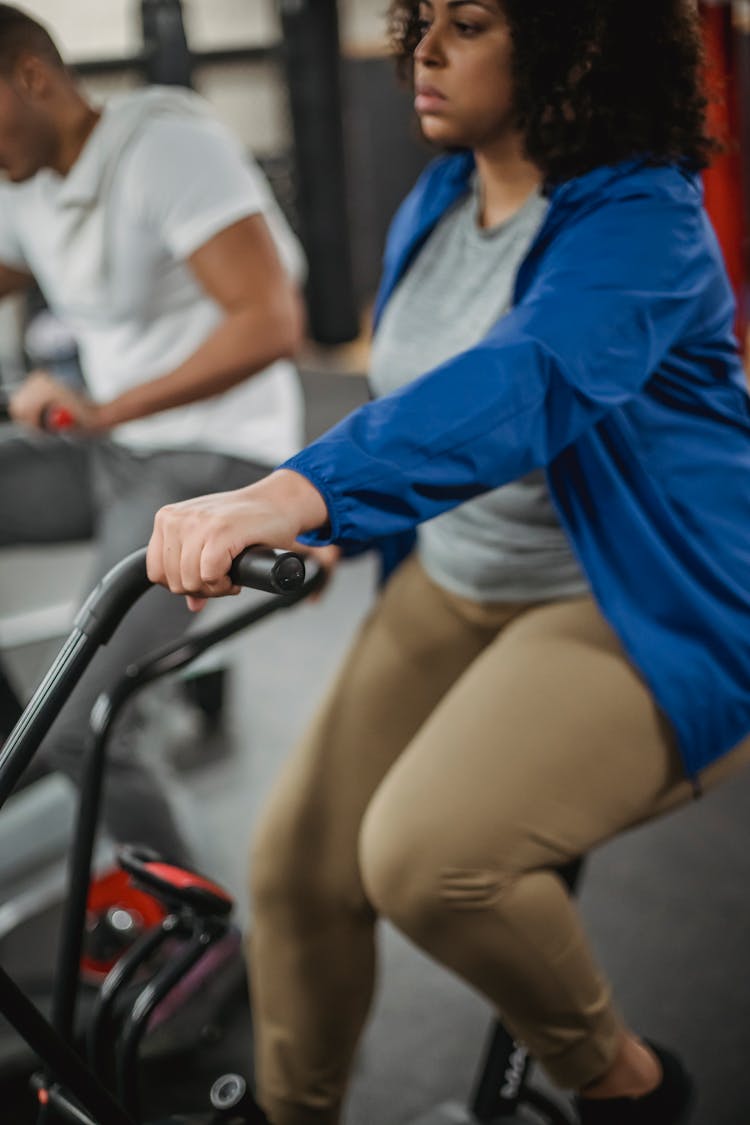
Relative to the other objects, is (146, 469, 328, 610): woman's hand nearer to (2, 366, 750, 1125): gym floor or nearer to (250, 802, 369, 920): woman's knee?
(250, 802, 369, 920): woman's knee

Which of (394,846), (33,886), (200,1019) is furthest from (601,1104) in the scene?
(33,886)

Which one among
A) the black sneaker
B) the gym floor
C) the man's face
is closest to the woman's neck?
the man's face

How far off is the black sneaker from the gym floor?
0.37 metres

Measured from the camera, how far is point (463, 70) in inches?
50.4

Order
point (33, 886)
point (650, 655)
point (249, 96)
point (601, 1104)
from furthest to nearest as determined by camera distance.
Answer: point (249, 96) → point (33, 886) → point (601, 1104) → point (650, 655)

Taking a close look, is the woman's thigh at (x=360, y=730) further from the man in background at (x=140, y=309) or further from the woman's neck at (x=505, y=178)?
the woman's neck at (x=505, y=178)

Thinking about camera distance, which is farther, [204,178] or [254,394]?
[254,394]

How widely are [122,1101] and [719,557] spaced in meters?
0.94

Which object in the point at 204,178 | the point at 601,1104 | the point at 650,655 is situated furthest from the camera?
the point at 204,178

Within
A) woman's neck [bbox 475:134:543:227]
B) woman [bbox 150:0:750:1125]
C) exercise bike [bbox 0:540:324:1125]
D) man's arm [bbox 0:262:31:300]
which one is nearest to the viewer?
exercise bike [bbox 0:540:324:1125]

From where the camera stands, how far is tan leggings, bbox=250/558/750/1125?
4.37 feet

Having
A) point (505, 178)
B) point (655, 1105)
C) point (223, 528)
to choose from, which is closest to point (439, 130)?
point (505, 178)

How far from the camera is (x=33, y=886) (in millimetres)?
2369

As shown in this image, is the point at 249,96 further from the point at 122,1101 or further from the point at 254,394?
the point at 122,1101
